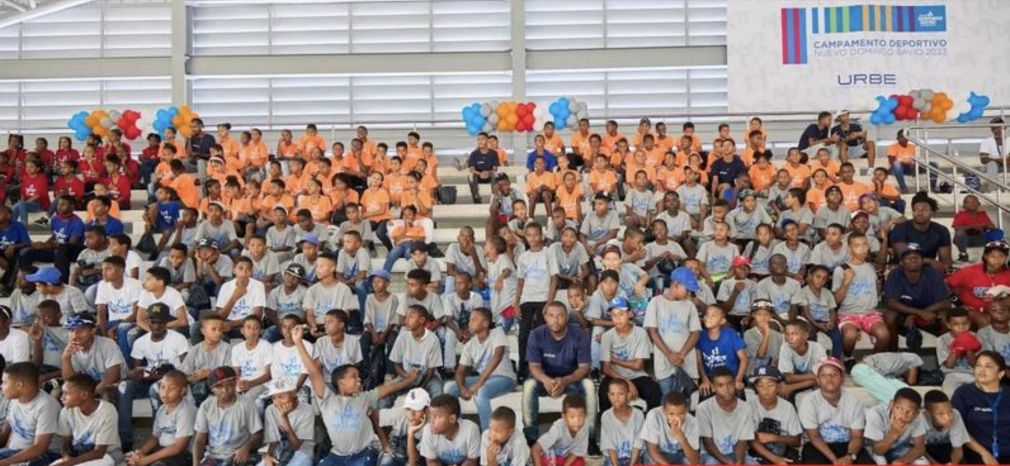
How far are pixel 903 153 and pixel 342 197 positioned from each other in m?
7.46

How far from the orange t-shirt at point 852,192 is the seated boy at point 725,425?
5.04m

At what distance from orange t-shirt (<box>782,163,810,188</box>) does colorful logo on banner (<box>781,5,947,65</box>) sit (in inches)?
192

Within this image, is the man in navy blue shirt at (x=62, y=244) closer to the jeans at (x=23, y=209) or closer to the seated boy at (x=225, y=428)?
the jeans at (x=23, y=209)

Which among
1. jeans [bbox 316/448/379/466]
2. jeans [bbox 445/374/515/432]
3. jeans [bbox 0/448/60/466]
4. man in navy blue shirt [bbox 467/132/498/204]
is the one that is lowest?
jeans [bbox 316/448/379/466]

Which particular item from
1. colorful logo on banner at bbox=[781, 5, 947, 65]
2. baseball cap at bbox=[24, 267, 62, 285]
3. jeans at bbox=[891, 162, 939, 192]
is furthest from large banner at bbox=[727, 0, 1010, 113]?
baseball cap at bbox=[24, 267, 62, 285]

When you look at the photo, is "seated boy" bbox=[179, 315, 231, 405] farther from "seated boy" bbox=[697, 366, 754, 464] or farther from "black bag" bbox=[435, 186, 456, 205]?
"black bag" bbox=[435, 186, 456, 205]

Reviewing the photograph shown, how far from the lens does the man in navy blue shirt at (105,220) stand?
10.6 metres

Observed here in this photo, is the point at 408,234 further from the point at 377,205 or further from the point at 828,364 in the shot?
the point at 828,364

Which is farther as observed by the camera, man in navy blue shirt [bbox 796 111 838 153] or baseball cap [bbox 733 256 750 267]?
man in navy blue shirt [bbox 796 111 838 153]

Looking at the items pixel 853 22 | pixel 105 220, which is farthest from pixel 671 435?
pixel 853 22

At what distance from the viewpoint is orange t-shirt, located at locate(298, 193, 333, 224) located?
37.4ft

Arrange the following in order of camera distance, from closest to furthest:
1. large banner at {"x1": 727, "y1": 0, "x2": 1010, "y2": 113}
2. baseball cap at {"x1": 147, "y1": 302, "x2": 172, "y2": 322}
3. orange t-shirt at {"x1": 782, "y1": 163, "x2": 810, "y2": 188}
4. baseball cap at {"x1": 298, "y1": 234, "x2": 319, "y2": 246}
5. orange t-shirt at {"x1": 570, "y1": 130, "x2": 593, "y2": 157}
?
baseball cap at {"x1": 147, "y1": 302, "x2": 172, "y2": 322}
baseball cap at {"x1": 298, "y1": 234, "x2": 319, "y2": 246}
orange t-shirt at {"x1": 782, "y1": 163, "x2": 810, "y2": 188}
orange t-shirt at {"x1": 570, "y1": 130, "x2": 593, "y2": 157}
large banner at {"x1": 727, "y1": 0, "x2": 1010, "y2": 113}

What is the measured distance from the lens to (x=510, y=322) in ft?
29.4

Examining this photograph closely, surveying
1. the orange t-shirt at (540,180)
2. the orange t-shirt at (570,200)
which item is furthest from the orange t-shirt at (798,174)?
the orange t-shirt at (540,180)
